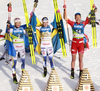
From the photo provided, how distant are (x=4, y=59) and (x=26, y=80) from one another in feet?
12.0

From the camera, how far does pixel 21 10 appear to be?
54.2 feet

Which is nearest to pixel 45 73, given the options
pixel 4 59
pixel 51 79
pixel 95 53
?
pixel 51 79

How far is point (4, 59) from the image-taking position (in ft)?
32.8

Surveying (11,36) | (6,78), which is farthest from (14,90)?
(11,36)

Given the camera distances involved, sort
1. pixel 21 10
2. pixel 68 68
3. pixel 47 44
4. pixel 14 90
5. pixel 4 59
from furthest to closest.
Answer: pixel 21 10
pixel 4 59
pixel 68 68
pixel 47 44
pixel 14 90

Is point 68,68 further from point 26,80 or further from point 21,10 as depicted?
point 21,10

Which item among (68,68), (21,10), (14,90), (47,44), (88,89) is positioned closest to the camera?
(88,89)

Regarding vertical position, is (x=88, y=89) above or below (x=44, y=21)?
below

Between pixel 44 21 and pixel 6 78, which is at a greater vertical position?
pixel 44 21

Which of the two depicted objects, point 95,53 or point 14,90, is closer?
point 14,90

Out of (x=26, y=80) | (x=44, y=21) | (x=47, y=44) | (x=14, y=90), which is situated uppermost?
(x=44, y=21)

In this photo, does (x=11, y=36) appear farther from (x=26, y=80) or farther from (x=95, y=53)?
(x=95, y=53)

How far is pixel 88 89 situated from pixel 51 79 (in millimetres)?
1048

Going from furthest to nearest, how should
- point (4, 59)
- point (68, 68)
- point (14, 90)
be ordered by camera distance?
point (4, 59) → point (68, 68) → point (14, 90)
